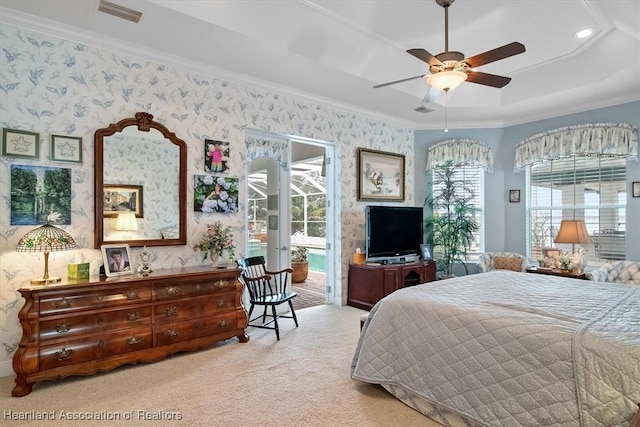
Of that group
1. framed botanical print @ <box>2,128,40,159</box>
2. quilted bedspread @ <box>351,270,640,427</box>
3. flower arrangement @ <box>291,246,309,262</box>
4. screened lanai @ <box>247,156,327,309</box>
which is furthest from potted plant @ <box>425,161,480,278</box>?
framed botanical print @ <box>2,128,40,159</box>

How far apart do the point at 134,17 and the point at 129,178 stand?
137 centimetres

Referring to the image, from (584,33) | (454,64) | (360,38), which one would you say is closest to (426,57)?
(454,64)

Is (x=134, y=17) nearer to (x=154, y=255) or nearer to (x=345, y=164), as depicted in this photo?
(x=154, y=255)

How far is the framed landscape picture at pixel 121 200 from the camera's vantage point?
10.9 ft

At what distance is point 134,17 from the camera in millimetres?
2941

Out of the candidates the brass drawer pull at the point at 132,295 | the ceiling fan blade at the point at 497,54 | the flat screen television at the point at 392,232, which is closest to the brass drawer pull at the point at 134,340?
the brass drawer pull at the point at 132,295

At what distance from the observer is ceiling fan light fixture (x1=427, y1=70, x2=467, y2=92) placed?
8.89 ft

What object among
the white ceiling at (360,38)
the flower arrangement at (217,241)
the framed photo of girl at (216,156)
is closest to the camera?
the white ceiling at (360,38)

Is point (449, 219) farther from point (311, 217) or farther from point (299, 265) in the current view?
point (311, 217)

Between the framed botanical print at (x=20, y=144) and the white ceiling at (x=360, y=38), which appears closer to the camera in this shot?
the framed botanical print at (x=20, y=144)

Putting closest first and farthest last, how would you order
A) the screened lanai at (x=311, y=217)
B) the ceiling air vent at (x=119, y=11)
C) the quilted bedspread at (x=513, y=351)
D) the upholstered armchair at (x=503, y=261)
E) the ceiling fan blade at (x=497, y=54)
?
the quilted bedspread at (x=513, y=351), the ceiling fan blade at (x=497, y=54), the ceiling air vent at (x=119, y=11), the upholstered armchair at (x=503, y=261), the screened lanai at (x=311, y=217)

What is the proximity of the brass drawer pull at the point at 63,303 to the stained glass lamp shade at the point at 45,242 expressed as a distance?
0.65 feet

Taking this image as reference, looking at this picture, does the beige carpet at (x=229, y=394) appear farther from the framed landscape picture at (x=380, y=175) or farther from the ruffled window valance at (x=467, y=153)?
the ruffled window valance at (x=467, y=153)

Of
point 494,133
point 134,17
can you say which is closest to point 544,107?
point 494,133
